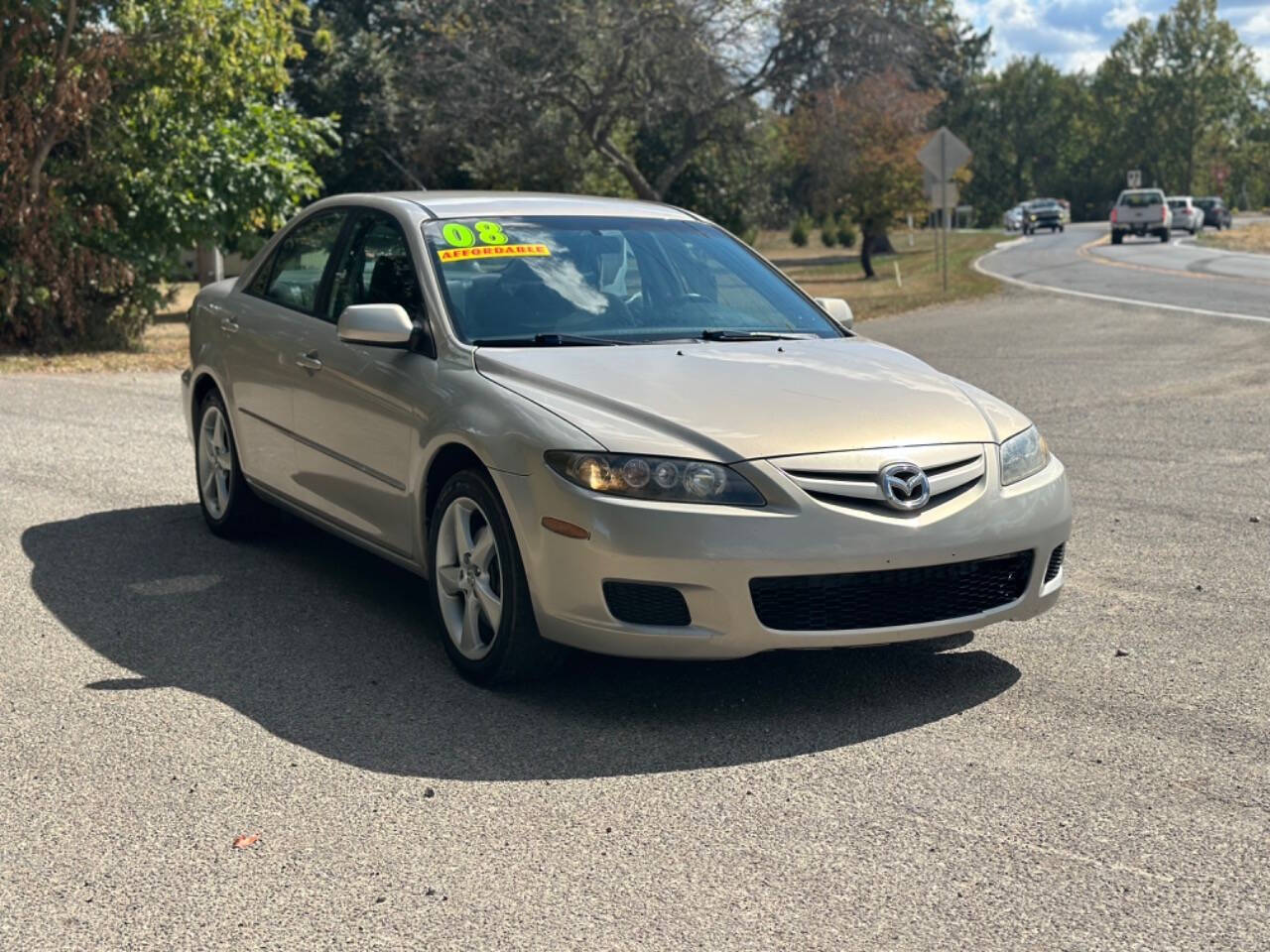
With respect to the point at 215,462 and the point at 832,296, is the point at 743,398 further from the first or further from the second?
the point at 832,296

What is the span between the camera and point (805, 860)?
4004 millimetres

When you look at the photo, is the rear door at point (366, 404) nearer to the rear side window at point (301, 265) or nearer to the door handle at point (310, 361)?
the door handle at point (310, 361)

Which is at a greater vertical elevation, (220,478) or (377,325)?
(377,325)

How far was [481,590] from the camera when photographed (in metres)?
5.45

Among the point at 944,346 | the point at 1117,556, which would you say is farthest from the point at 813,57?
the point at 1117,556

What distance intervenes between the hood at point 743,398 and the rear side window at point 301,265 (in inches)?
61.9

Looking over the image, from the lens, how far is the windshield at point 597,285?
19.9 ft

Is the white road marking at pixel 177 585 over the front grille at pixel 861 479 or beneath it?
beneath

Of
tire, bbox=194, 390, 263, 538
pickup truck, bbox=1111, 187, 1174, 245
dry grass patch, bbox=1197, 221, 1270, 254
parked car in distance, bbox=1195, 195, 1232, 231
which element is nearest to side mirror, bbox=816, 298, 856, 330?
tire, bbox=194, 390, 263, 538

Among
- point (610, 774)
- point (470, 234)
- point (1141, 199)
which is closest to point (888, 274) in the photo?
point (1141, 199)

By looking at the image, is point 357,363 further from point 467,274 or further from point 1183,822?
point 1183,822

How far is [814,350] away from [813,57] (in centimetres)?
2764

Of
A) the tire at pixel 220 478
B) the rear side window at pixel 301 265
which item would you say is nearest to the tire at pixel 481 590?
the rear side window at pixel 301 265

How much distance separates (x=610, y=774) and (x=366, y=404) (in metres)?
2.10
